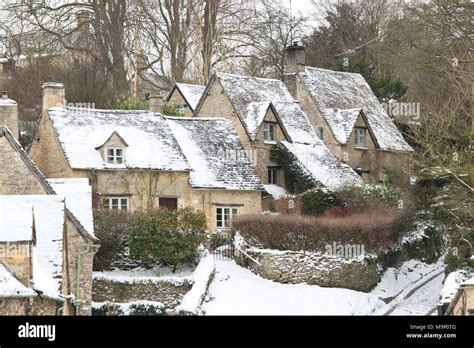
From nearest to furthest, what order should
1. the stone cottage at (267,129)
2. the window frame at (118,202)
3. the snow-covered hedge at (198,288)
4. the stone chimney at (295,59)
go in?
the snow-covered hedge at (198,288), the window frame at (118,202), the stone cottage at (267,129), the stone chimney at (295,59)

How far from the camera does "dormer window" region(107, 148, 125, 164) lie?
1828 inches

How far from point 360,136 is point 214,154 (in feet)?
33.6

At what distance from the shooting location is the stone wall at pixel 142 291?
38.4m

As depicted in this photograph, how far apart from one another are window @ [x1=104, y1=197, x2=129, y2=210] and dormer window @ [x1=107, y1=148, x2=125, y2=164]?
4.74ft

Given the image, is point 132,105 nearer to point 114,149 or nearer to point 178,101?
point 178,101

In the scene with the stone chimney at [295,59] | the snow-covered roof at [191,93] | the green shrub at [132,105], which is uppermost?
the stone chimney at [295,59]

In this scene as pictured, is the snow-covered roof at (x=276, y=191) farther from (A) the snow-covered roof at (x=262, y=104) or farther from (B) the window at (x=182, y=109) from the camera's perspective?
(B) the window at (x=182, y=109)

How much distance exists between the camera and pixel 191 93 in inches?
2303

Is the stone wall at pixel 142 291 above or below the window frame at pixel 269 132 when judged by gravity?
below

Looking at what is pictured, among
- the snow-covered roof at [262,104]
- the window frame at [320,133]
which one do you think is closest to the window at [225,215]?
the snow-covered roof at [262,104]

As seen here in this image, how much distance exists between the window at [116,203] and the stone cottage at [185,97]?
11.5m

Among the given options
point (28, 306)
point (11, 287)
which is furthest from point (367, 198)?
point (11, 287)
